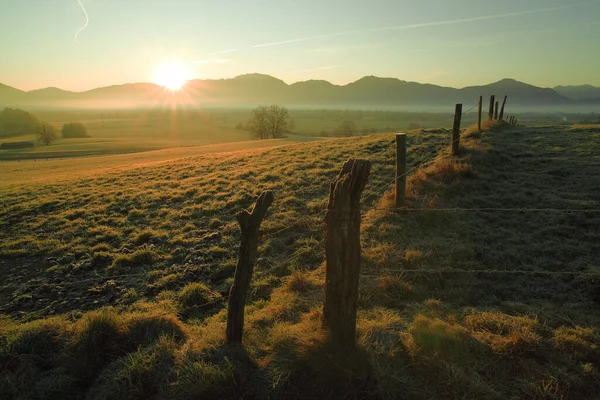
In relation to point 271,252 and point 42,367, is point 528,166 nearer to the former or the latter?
point 271,252

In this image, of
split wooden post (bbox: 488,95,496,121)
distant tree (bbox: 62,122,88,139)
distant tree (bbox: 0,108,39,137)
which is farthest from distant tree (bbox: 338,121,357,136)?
distant tree (bbox: 0,108,39,137)

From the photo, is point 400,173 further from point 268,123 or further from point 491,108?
point 268,123

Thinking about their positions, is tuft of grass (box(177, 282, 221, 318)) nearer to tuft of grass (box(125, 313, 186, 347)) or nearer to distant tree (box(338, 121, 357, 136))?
tuft of grass (box(125, 313, 186, 347))

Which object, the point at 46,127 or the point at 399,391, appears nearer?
the point at 399,391

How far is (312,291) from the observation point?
6.41 metres

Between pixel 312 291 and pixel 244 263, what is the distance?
86.8 inches

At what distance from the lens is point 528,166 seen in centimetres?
1322

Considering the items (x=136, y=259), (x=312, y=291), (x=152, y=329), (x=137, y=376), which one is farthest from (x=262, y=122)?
(x=137, y=376)

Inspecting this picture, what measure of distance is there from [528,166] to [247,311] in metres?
12.5

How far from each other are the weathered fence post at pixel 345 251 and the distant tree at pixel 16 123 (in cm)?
12180

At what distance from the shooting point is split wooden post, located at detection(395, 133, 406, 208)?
938 cm

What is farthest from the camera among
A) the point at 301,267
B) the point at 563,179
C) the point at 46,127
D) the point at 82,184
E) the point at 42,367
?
the point at 46,127

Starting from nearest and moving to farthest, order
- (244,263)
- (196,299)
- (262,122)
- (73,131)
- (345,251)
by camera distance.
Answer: (345,251)
(244,263)
(196,299)
(262,122)
(73,131)

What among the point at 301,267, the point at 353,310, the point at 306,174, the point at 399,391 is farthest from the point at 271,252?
the point at 306,174
